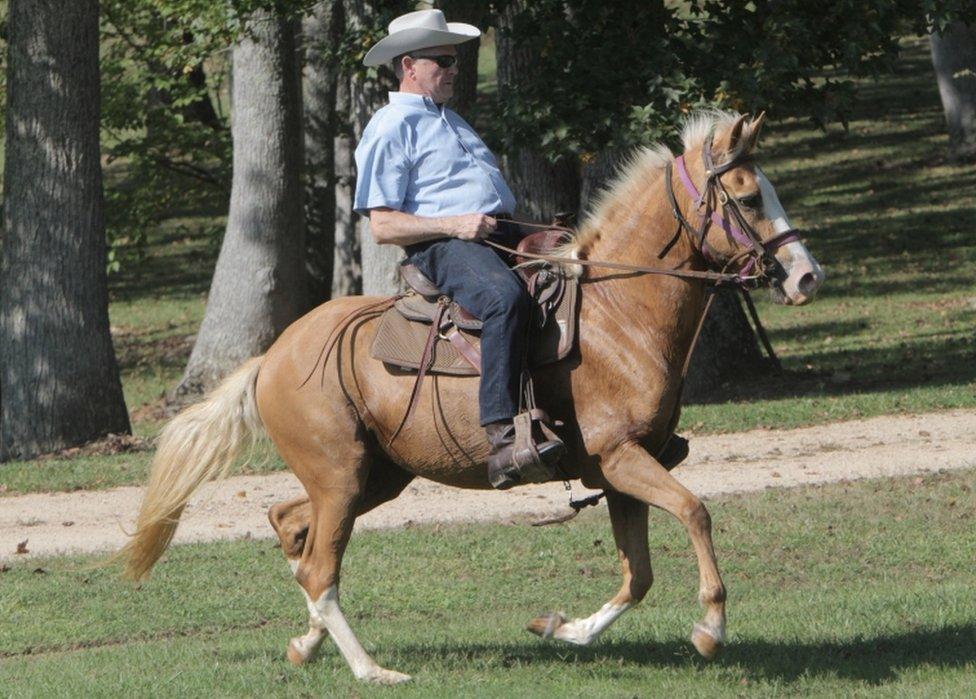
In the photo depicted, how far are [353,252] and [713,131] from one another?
16909 mm

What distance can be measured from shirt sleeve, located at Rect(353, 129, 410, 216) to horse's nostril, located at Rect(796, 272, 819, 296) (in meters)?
1.89

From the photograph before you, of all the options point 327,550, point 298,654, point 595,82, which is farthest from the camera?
point 595,82

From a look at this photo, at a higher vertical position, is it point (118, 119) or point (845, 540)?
point (118, 119)

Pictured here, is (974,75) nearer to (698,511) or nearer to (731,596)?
(731,596)

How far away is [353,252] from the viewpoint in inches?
933

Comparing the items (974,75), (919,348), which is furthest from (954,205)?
(919,348)

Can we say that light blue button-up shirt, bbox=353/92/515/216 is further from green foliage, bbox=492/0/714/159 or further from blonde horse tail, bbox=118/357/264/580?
green foliage, bbox=492/0/714/159

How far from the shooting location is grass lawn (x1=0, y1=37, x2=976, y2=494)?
15836 millimetres

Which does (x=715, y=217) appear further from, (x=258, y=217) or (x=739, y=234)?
(x=258, y=217)

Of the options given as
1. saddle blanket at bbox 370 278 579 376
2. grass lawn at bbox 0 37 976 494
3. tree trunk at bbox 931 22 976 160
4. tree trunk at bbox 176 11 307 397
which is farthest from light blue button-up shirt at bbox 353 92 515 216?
tree trunk at bbox 931 22 976 160

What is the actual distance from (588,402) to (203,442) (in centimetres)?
211

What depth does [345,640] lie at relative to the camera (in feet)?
24.0

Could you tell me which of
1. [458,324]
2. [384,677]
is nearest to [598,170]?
[458,324]

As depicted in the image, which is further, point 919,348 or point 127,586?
point 919,348
